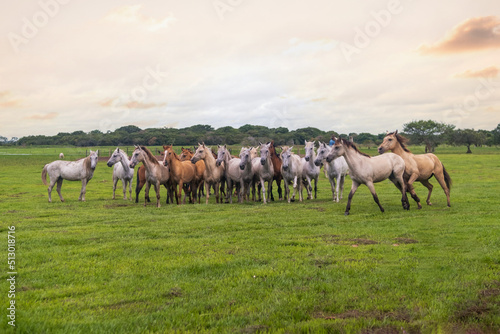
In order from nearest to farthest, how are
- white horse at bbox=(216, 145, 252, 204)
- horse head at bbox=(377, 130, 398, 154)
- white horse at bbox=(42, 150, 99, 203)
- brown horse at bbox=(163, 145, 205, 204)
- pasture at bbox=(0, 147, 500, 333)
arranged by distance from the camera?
pasture at bbox=(0, 147, 500, 333)
horse head at bbox=(377, 130, 398, 154)
brown horse at bbox=(163, 145, 205, 204)
white horse at bbox=(216, 145, 252, 204)
white horse at bbox=(42, 150, 99, 203)

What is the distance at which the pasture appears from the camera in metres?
4.16

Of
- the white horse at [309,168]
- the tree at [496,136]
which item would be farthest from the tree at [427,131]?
the white horse at [309,168]

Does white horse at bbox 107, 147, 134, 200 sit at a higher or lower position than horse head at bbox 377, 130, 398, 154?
lower

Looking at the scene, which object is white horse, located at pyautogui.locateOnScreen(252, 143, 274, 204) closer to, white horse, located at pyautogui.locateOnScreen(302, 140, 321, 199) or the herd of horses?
the herd of horses

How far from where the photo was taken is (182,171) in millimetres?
15469

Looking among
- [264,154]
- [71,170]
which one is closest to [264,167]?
[264,154]

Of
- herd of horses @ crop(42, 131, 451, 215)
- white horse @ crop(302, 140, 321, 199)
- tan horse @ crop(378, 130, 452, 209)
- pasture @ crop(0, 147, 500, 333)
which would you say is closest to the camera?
pasture @ crop(0, 147, 500, 333)

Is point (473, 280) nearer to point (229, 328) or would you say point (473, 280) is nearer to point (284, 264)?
point (284, 264)

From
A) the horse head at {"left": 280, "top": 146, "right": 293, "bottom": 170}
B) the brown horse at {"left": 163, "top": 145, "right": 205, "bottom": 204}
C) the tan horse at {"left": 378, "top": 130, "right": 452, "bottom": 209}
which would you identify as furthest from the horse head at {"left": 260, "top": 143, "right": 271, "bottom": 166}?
the tan horse at {"left": 378, "top": 130, "right": 452, "bottom": 209}

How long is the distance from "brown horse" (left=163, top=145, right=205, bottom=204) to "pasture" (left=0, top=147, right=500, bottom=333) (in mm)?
4487

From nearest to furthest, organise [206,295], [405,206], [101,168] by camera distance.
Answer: [206,295], [405,206], [101,168]

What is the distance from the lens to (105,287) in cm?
529

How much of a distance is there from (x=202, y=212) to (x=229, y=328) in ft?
29.2

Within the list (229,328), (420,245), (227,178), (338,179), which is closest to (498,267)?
(420,245)
